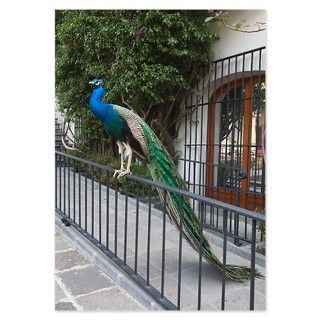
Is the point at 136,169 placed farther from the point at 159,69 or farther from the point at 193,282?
the point at 193,282

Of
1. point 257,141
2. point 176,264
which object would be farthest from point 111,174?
point 176,264

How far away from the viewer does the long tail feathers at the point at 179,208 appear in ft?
7.91

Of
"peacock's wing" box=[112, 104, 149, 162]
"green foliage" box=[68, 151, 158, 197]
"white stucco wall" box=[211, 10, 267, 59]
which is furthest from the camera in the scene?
"green foliage" box=[68, 151, 158, 197]

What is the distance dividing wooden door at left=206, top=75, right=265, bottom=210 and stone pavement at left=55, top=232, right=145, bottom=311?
1.75 metres

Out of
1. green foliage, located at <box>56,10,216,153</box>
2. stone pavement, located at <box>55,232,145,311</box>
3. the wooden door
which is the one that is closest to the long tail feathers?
stone pavement, located at <box>55,232,145,311</box>

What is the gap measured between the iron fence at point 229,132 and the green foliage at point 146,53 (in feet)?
1.00

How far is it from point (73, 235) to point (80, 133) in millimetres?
4470

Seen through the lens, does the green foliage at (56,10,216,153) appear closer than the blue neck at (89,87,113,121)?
No

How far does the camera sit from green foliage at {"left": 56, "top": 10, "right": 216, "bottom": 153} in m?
4.53

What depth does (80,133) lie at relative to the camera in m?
7.75

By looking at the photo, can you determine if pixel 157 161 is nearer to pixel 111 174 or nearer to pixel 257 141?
pixel 257 141

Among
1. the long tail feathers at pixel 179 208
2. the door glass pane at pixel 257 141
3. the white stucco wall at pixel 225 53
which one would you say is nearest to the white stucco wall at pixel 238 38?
the white stucco wall at pixel 225 53

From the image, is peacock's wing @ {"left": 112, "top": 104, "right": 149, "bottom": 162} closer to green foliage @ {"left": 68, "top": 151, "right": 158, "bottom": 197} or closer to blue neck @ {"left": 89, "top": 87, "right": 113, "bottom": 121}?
blue neck @ {"left": 89, "top": 87, "right": 113, "bottom": 121}
